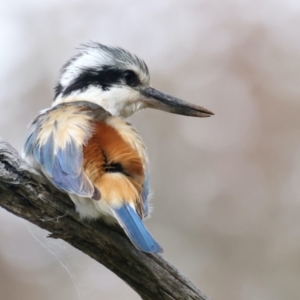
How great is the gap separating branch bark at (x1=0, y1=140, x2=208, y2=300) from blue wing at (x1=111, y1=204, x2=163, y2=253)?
0.33 ft

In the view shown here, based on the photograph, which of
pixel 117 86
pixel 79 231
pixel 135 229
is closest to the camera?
pixel 135 229

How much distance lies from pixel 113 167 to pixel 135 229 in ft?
0.59

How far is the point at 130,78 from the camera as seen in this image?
182 cm

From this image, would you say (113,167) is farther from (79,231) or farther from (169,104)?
(169,104)

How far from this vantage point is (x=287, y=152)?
8.18ft

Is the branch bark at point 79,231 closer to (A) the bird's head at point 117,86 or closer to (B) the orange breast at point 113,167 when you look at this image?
(B) the orange breast at point 113,167

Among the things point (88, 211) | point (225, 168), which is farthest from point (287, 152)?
point (88, 211)

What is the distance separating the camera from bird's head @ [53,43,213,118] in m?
1.78

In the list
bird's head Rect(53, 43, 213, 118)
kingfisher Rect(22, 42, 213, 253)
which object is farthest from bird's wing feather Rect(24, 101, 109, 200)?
bird's head Rect(53, 43, 213, 118)

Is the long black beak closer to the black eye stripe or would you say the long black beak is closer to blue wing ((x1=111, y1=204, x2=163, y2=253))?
the black eye stripe

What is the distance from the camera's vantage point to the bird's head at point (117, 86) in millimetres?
1783

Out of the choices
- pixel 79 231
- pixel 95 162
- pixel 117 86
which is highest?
pixel 117 86

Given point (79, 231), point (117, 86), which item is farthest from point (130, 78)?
point (79, 231)

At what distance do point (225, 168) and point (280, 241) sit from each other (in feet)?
1.26
